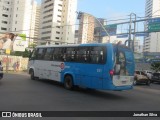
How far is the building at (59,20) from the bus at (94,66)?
99.1 metres

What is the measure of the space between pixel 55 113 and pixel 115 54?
5.93 metres

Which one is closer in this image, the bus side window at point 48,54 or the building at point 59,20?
the bus side window at point 48,54

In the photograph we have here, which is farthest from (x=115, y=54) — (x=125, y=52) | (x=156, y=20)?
(x=156, y=20)

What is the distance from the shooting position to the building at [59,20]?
118062 millimetres

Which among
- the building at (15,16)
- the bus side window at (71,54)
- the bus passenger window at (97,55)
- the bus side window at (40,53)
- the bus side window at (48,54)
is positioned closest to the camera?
the bus passenger window at (97,55)

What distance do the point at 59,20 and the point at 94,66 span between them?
363 feet

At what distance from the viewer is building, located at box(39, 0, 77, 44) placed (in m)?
118

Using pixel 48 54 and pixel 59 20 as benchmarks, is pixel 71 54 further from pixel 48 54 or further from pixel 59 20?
pixel 59 20

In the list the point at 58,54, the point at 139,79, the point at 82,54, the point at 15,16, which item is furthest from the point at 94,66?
the point at 15,16

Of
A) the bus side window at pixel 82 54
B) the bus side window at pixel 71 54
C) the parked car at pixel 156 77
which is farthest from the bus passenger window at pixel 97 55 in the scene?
the parked car at pixel 156 77

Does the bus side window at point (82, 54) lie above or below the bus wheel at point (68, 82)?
above

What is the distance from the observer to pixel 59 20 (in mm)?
124000

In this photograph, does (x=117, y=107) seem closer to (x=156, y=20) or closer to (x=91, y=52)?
(x=91, y=52)

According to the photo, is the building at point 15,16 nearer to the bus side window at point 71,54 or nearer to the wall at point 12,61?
the wall at point 12,61
